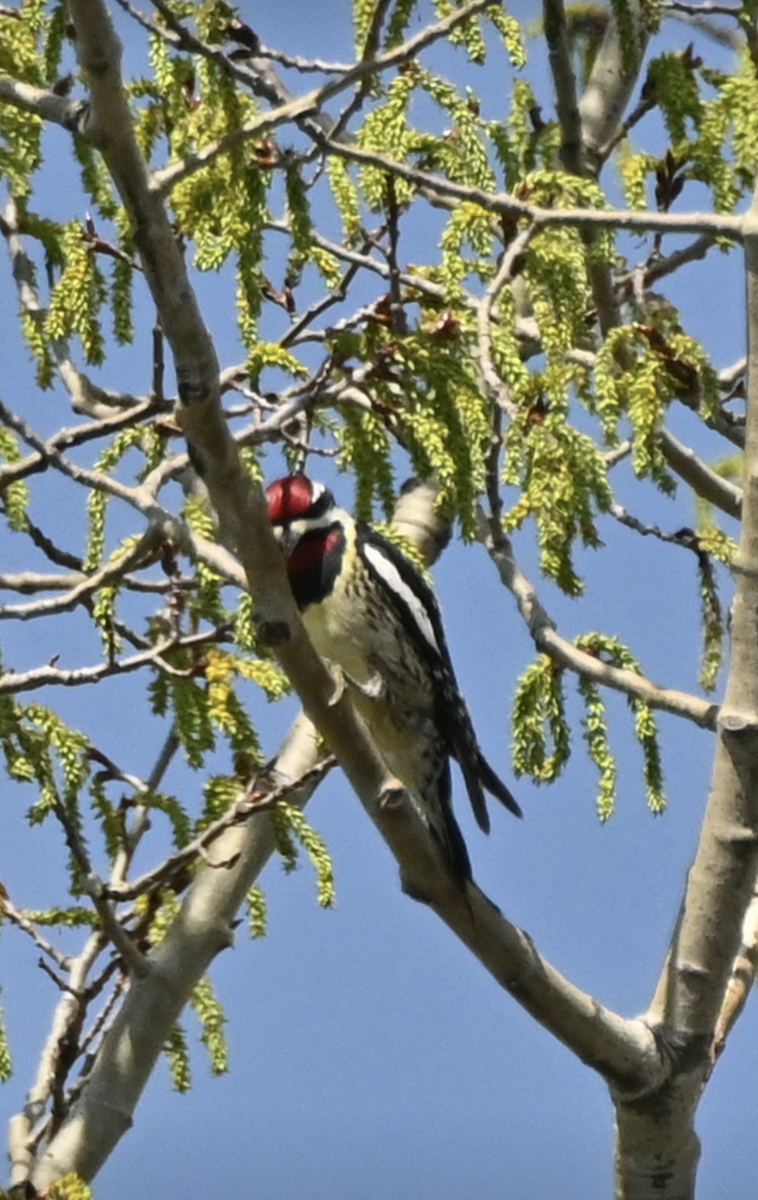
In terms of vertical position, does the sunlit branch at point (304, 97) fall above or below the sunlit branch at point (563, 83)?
below

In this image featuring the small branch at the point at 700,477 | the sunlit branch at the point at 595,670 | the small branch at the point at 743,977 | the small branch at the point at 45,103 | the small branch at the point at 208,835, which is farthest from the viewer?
the small branch at the point at 700,477

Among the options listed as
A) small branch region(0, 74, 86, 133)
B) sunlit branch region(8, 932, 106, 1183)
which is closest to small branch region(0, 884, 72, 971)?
sunlit branch region(8, 932, 106, 1183)

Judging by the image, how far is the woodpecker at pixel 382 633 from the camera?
387 centimetres

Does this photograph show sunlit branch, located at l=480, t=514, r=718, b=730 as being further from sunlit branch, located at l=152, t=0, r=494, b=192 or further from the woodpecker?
sunlit branch, located at l=152, t=0, r=494, b=192

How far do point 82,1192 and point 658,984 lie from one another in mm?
1056

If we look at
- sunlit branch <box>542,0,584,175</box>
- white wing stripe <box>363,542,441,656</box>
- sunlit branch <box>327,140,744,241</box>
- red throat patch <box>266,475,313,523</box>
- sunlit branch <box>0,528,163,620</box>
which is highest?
sunlit branch <box>542,0,584,175</box>

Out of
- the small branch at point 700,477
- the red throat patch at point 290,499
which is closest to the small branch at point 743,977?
the small branch at point 700,477

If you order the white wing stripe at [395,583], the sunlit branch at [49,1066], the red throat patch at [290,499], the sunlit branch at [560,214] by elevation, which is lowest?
the sunlit branch at [49,1066]

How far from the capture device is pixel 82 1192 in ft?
9.27

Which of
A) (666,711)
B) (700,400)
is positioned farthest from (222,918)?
(700,400)

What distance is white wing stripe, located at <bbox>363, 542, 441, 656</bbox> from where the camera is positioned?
387 centimetres

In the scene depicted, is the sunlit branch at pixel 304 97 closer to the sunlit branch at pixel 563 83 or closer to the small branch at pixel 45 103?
the small branch at pixel 45 103

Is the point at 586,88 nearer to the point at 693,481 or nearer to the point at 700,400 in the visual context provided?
the point at 693,481

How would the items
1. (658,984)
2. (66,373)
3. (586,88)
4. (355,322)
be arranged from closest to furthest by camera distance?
(355,322) → (658,984) → (66,373) → (586,88)
